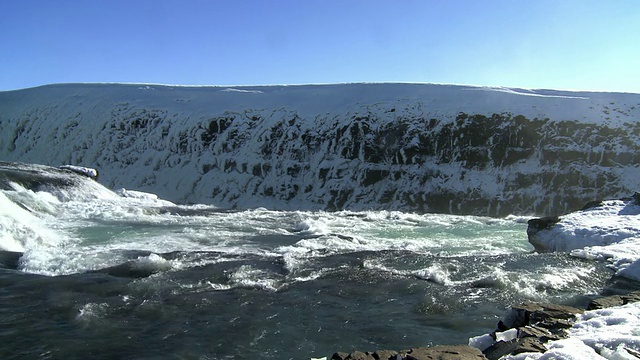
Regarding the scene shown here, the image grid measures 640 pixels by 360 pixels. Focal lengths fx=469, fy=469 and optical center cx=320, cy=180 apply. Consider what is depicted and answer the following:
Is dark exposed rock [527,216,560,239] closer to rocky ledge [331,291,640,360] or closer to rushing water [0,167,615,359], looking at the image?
rushing water [0,167,615,359]

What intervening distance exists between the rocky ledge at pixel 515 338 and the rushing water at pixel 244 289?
3.37 ft

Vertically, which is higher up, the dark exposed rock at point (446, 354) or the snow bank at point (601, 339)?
the snow bank at point (601, 339)

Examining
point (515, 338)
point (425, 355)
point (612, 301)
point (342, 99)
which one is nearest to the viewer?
point (425, 355)

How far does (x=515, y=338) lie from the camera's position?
18.7 feet

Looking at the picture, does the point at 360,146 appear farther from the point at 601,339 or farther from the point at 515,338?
the point at 601,339

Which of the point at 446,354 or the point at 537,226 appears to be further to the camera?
the point at 537,226

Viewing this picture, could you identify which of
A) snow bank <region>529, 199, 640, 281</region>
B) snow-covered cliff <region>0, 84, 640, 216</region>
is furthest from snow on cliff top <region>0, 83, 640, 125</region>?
snow bank <region>529, 199, 640, 281</region>

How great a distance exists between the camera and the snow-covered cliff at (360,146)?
37188mm

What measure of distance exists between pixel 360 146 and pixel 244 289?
34.8 metres

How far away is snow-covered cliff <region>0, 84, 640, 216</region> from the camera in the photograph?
122 ft

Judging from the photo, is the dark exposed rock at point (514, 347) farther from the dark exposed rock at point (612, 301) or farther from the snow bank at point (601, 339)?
the dark exposed rock at point (612, 301)

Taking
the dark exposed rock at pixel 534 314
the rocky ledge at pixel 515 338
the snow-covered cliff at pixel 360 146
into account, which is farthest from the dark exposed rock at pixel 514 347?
the snow-covered cliff at pixel 360 146

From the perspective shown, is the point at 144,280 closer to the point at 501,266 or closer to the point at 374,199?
the point at 501,266

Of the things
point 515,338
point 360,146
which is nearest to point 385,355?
point 515,338
